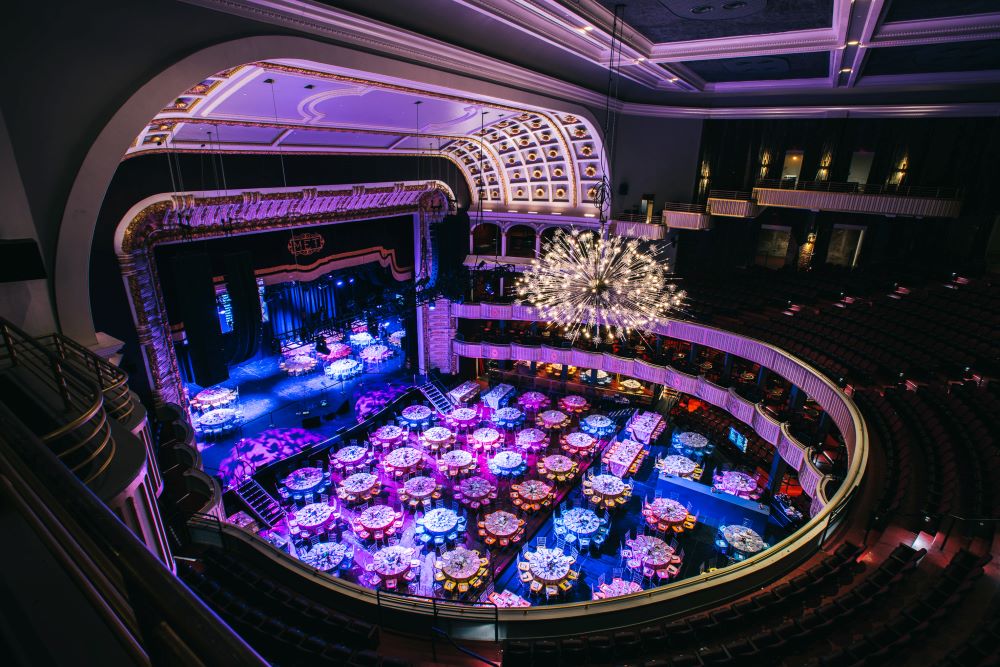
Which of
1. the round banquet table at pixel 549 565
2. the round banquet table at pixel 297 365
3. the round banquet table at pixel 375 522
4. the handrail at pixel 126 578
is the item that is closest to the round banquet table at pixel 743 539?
the round banquet table at pixel 549 565

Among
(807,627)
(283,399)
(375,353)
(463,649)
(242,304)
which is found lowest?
(283,399)

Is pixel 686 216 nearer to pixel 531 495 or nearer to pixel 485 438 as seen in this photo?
pixel 485 438

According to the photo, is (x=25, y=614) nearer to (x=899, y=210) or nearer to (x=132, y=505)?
(x=132, y=505)

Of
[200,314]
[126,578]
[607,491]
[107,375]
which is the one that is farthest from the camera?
[607,491]

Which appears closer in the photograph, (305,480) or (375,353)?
(305,480)

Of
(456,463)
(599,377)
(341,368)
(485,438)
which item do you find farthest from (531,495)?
(341,368)

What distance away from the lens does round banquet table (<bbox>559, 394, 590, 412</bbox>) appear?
1784cm

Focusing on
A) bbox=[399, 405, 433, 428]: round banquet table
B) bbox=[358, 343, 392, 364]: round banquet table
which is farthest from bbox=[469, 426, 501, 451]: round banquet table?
bbox=[358, 343, 392, 364]: round banquet table

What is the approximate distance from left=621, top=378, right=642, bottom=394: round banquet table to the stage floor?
8608mm

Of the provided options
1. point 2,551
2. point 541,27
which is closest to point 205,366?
point 541,27

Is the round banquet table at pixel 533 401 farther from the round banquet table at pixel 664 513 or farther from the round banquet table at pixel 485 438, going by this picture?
the round banquet table at pixel 664 513

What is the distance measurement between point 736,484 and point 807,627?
755 centimetres

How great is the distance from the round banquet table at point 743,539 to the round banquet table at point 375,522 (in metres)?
7.82

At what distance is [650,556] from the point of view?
35.0 ft
